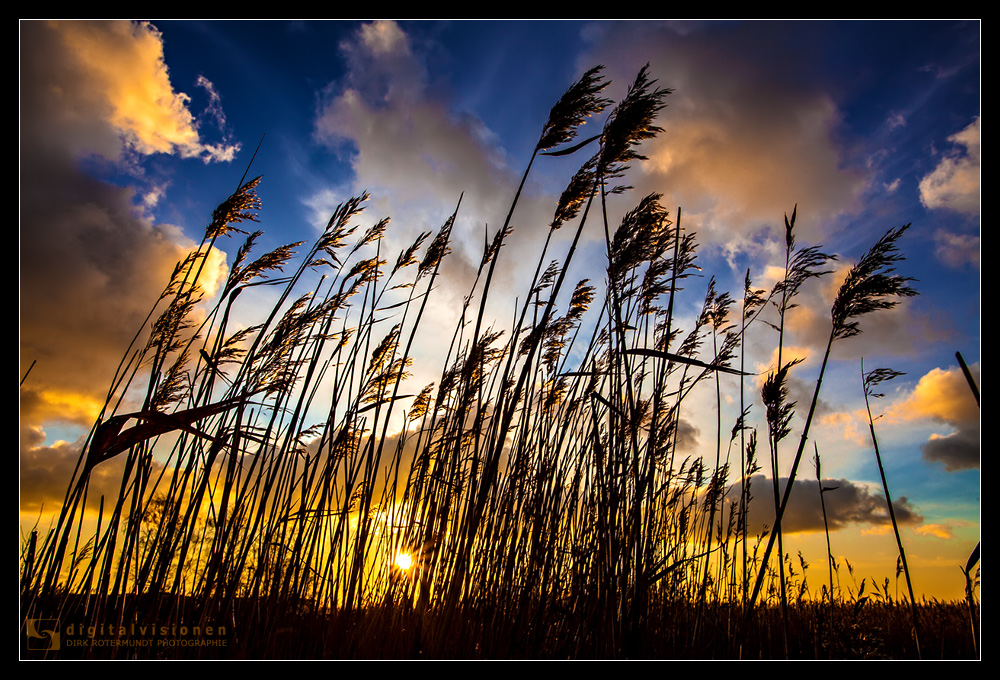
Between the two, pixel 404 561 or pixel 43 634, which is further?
pixel 404 561

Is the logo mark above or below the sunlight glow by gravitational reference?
below

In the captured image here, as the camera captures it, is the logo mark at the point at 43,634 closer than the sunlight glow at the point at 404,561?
Yes

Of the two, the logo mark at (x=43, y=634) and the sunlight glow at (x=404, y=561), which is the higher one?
the sunlight glow at (x=404, y=561)

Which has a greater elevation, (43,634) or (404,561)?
(404,561)

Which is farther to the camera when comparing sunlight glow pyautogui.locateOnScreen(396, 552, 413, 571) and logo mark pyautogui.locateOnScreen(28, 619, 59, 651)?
sunlight glow pyautogui.locateOnScreen(396, 552, 413, 571)

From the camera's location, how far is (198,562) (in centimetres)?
200

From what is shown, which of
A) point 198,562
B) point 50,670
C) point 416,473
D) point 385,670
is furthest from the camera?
point 416,473

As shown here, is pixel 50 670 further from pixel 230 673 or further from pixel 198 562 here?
pixel 198 562
